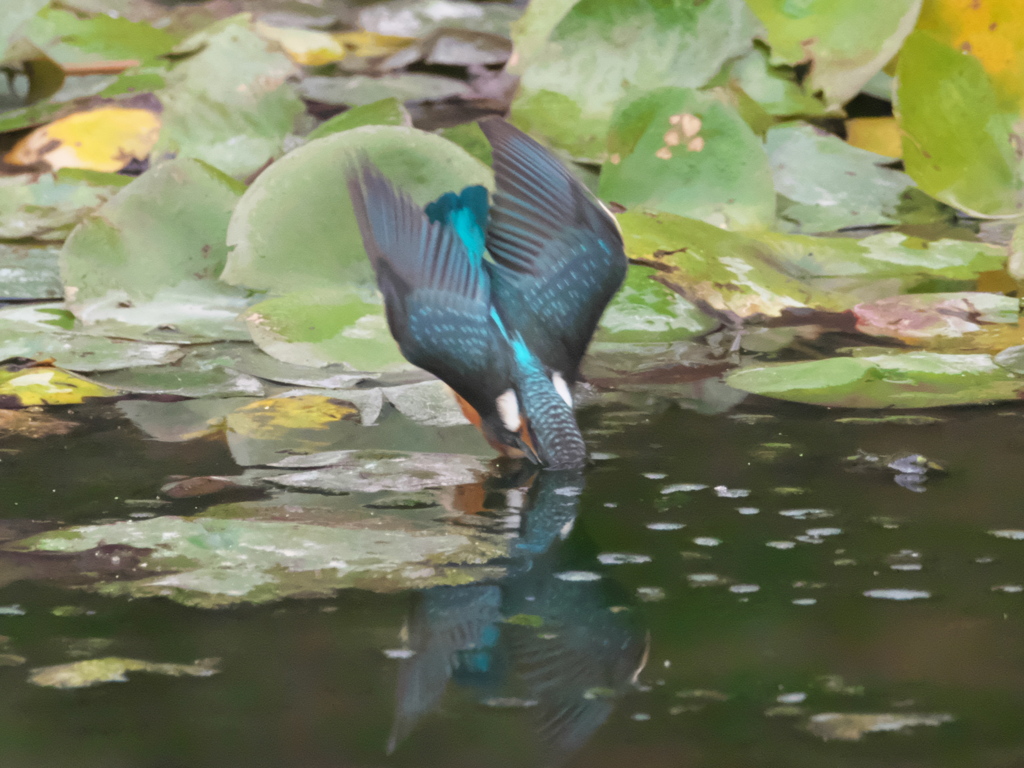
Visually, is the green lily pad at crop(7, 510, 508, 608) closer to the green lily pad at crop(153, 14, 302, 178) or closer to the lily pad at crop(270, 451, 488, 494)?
the lily pad at crop(270, 451, 488, 494)

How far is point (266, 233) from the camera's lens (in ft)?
6.52

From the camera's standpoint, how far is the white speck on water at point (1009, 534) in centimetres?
113

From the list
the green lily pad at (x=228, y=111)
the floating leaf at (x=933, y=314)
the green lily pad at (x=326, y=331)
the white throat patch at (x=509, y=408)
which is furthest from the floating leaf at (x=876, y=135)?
the white throat patch at (x=509, y=408)

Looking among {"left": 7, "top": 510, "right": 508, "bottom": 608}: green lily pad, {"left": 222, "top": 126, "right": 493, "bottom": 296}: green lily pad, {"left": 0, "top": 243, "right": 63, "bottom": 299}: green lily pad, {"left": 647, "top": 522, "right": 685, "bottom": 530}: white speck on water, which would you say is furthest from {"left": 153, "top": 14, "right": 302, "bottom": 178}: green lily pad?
{"left": 647, "top": 522, "right": 685, "bottom": 530}: white speck on water

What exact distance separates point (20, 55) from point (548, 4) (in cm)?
134

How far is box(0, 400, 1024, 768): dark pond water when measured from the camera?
0.79m

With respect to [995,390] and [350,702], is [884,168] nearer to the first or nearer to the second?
[995,390]

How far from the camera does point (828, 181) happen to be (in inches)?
105

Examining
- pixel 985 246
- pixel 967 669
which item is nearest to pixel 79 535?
pixel 967 669

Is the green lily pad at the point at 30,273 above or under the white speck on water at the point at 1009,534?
under

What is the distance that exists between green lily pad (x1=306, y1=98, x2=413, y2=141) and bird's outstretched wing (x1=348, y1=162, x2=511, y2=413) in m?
1.14

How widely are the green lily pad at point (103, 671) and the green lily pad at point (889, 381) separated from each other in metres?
0.95

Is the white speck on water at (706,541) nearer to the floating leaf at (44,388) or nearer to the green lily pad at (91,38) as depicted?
Answer: the floating leaf at (44,388)

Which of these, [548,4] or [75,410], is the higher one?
[548,4]
